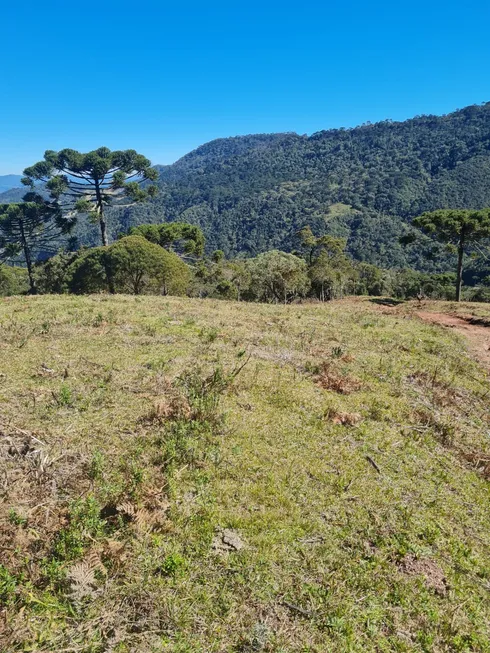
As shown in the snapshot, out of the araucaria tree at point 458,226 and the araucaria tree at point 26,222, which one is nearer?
the araucaria tree at point 458,226

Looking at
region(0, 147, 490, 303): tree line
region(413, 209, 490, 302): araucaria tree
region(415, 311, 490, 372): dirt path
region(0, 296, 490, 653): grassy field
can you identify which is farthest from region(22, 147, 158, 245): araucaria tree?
region(0, 296, 490, 653): grassy field

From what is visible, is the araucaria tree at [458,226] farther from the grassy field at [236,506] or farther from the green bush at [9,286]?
the green bush at [9,286]

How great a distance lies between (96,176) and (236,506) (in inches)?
2005

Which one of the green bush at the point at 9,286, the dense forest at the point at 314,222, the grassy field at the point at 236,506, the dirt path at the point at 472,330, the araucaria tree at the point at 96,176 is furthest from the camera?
the green bush at the point at 9,286

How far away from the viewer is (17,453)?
5.03 meters

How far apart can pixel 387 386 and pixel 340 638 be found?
572 cm

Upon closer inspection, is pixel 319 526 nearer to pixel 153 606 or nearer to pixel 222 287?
pixel 153 606

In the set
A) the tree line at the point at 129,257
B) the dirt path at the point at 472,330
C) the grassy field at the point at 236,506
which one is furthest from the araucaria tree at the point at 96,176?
the grassy field at the point at 236,506

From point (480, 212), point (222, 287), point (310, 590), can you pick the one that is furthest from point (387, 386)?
point (222, 287)

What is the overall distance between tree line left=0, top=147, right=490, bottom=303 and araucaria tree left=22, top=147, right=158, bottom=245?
12cm

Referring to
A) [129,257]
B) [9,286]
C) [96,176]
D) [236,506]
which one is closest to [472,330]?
[236,506]

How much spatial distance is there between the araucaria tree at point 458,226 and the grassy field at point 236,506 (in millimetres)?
19282

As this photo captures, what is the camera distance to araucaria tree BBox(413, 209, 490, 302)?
24141mm

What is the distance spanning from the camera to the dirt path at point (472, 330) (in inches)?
469
